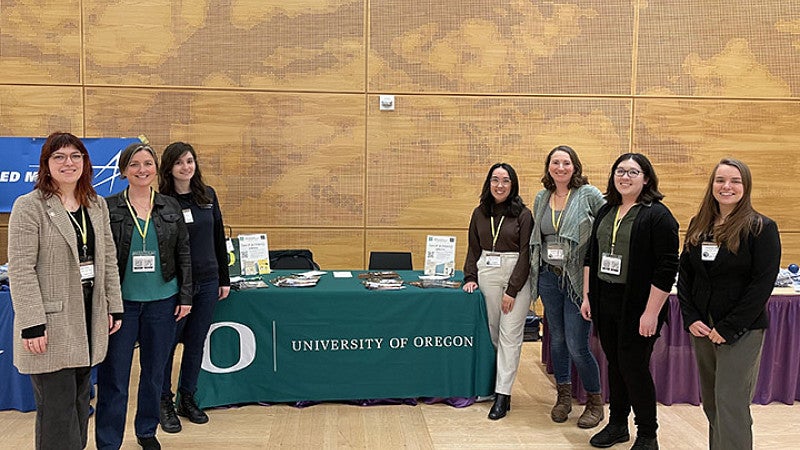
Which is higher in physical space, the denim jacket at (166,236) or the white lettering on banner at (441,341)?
the denim jacket at (166,236)

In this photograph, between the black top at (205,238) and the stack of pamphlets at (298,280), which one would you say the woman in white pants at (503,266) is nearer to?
the stack of pamphlets at (298,280)

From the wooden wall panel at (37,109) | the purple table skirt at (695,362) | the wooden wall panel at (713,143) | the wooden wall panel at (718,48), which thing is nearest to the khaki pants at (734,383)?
the purple table skirt at (695,362)

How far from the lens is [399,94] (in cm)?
586

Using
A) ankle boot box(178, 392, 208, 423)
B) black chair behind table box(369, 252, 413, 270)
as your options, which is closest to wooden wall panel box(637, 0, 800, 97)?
black chair behind table box(369, 252, 413, 270)

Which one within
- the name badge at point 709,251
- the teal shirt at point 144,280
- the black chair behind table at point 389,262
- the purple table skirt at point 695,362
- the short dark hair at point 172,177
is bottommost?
the purple table skirt at point 695,362

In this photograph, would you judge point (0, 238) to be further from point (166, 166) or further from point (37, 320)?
point (37, 320)

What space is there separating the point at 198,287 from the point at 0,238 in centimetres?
333

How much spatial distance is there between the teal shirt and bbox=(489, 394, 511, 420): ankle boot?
1.97 m

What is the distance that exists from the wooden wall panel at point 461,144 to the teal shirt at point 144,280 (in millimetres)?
3046

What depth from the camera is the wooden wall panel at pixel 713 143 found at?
603cm

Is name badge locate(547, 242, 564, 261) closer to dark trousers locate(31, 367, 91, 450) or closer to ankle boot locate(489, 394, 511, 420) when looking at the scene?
ankle boot locate(489, 394, 511, 420)

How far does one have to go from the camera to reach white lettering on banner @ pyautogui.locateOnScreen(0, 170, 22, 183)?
18.0ft

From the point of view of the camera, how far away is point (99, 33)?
5613 millimetres

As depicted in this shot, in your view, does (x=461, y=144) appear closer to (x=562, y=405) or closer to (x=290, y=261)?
(x=290, y=261)
